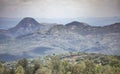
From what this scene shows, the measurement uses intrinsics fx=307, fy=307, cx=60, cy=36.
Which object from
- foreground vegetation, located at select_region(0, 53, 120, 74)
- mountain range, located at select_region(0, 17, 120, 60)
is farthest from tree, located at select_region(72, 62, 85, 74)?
mountain range, located at select_region(0, 17, 120, 60)

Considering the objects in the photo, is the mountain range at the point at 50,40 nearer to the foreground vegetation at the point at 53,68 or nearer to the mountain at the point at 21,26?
the mountain at the point at 21,26

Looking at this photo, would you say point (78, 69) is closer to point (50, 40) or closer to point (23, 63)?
point (23, 63)

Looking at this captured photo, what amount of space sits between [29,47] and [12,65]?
4544 mm

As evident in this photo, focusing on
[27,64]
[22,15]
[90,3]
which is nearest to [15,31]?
[22,15]

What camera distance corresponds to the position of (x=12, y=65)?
49.2 feet

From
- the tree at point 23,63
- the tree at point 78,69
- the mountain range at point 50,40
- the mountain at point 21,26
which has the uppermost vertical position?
the mountain at point 21,26

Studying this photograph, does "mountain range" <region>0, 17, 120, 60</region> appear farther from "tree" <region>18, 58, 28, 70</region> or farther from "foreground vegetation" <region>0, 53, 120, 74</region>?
"foreground vegetation" <region>0, 53, 120, 74</region>

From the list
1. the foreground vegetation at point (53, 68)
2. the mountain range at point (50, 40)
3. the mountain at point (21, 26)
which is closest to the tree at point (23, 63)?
the foreground vegetation at point (53, 68)

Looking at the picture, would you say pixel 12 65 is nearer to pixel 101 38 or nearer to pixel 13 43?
pixel 13 43

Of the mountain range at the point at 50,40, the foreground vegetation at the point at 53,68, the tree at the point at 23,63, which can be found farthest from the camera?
the mountain range at the point at 50,40

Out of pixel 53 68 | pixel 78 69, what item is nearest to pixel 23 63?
pixel 53 68

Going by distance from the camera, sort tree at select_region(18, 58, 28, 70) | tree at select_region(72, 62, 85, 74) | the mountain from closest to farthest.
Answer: tree at select_region(72, 62, 85, 74) < tree at select_region(18, 58, 28, 70) < the mountain

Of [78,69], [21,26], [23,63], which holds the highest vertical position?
[21,26]

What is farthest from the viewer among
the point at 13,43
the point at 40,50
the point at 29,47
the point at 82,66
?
the point at 40,50
